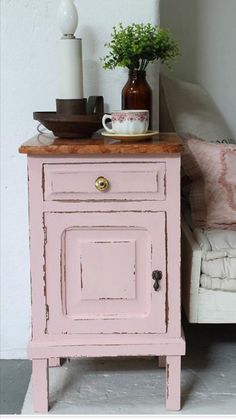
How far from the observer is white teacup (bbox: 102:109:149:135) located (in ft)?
5.34

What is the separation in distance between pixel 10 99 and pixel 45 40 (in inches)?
8.3

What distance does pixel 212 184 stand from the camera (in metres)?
1.87

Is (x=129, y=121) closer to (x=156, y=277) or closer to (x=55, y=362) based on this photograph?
(x=156, y=277)

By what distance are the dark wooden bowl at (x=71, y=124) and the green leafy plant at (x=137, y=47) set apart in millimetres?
188

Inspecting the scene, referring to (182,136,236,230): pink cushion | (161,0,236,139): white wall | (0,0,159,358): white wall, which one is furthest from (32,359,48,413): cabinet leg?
→ (161,0,236,139): white wall

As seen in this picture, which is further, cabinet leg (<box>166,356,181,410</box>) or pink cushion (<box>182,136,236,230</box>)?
pink cushion (<box>182,136,236,230</box>)

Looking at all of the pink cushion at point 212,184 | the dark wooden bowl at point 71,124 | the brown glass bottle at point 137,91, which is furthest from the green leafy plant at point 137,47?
the pink cushion at point 212,184

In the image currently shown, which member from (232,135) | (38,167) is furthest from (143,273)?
(232,135)

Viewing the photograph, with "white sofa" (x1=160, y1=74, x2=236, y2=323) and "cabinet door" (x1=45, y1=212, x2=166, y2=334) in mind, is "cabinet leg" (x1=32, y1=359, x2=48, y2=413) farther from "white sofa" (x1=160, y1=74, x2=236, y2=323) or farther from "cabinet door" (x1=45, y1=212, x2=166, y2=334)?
"white sofa" (x1=160, y1=74, x2=236, y2=323)

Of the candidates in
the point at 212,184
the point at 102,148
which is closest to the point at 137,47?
the point at 102,148

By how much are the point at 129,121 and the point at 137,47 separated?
0.79 feet

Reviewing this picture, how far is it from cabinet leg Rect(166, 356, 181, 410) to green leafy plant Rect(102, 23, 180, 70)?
32.9 inches

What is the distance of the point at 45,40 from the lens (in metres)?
1.90

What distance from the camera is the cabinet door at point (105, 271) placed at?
1637mm
